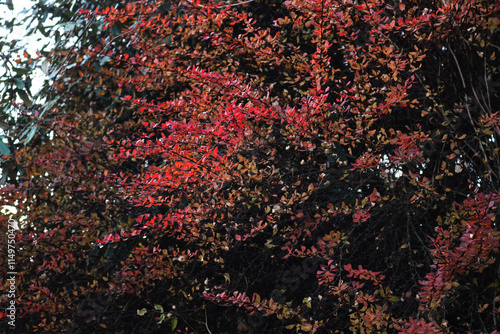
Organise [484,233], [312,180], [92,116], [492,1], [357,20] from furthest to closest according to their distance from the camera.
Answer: [92,116] < [312,180] < [357,20] < [492,1] < [484,233]

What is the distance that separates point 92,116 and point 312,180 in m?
1.64

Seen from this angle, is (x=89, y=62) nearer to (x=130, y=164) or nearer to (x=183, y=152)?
(x=130, y=164)

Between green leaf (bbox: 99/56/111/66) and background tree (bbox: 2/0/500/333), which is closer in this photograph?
background tree (bbox: 2/0/500/333)

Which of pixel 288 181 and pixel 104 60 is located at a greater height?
pixel 104 60

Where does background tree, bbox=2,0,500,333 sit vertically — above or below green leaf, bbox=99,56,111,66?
below

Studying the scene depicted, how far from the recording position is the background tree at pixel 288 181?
2398 mm

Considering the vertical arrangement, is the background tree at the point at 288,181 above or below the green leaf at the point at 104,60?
below

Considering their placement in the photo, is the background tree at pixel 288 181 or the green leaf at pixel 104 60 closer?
the background tree at pixel 288 181

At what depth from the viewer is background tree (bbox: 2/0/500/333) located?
240 cm

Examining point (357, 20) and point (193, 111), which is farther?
point (193, 111)

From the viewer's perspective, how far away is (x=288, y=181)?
2.75 metres

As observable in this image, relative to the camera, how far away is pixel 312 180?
9.52 feet

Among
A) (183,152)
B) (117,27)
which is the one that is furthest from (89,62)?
(183,152)

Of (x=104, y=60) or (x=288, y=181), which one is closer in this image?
(x=288, y=181)
